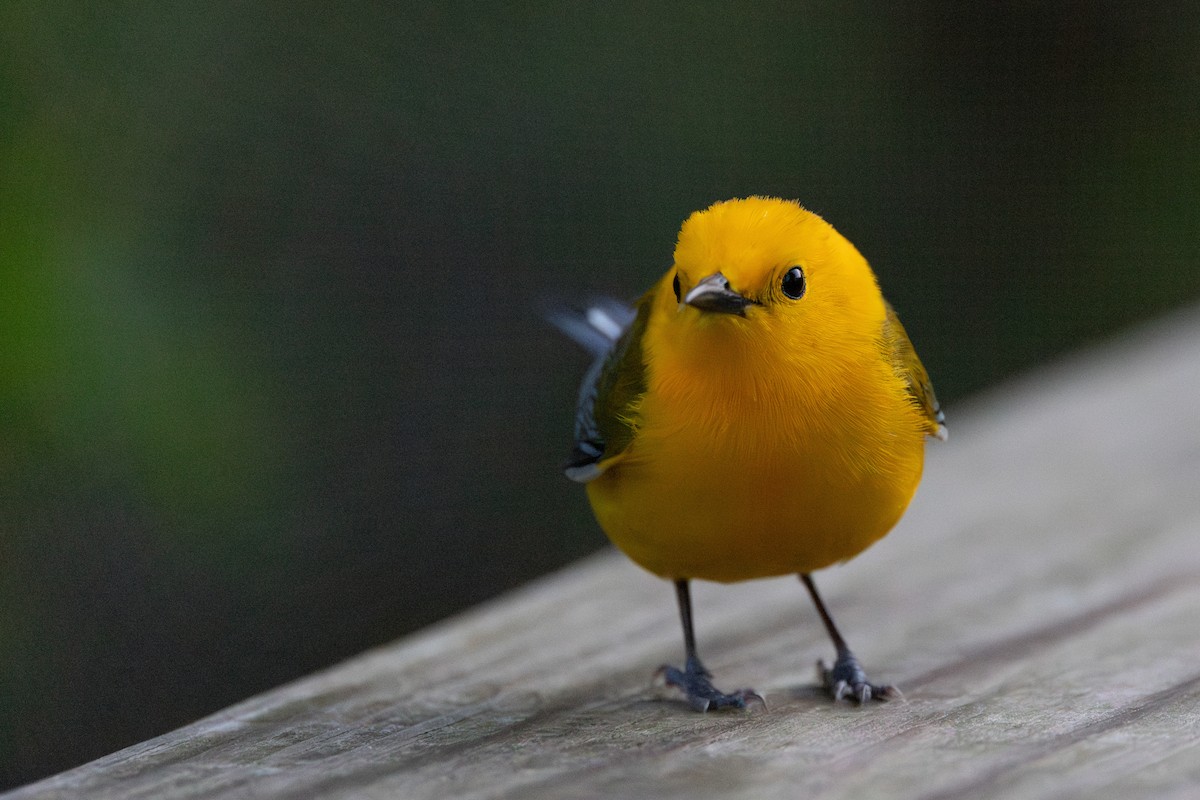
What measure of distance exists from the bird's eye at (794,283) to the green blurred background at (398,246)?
185cm

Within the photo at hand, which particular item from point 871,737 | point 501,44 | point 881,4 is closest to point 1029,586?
point 871,737

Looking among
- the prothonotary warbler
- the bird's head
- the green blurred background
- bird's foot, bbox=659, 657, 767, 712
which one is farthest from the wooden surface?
the green blurred background

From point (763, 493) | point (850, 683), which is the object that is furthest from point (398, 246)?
point (850, 683)

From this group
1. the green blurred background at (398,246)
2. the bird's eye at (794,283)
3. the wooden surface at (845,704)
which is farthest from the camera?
the green blurred background at (398,246)

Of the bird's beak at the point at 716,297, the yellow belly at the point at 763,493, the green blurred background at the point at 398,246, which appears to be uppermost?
the green blurred background at the point at 398,246

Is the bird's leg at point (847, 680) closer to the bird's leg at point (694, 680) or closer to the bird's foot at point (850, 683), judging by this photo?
the bird's foot at point (850, 683)

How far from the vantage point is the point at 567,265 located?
6219mm

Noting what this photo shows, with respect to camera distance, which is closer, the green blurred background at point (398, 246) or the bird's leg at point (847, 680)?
the bird's leg at point (847, 680)

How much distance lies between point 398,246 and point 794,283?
350cm

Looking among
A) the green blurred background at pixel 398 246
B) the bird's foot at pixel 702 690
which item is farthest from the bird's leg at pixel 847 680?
the green blurred background at pixel 398 246

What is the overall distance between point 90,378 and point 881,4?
17.0 feet

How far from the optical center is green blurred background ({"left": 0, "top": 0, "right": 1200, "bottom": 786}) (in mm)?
3514

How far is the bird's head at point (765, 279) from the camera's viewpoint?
7.68 ft

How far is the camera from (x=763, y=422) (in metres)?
2.34
